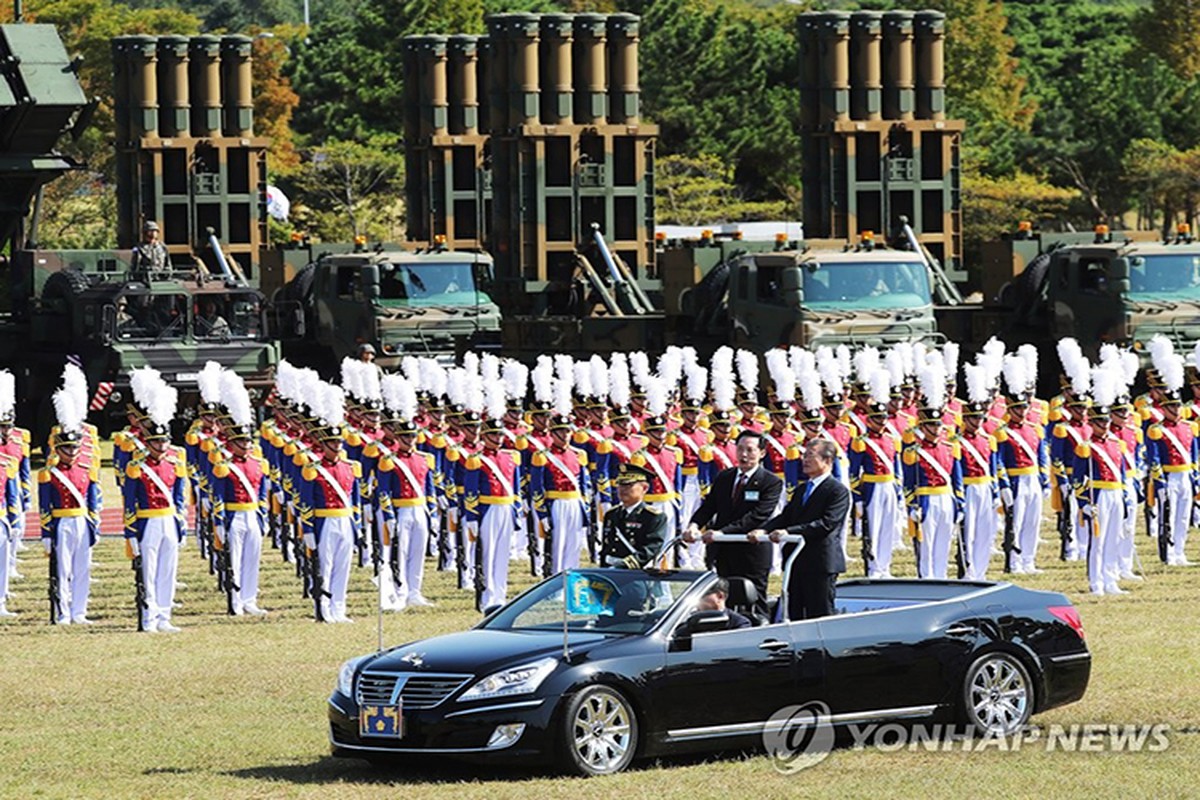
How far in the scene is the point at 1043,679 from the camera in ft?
42.5

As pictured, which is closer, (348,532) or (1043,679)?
(1043,679)

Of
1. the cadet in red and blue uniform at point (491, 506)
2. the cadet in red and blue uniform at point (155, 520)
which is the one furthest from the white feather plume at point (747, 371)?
the cadet in red and blue uniform at point (155, 520)

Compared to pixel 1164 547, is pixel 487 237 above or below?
above

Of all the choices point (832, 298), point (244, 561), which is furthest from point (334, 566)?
point (832, 298)

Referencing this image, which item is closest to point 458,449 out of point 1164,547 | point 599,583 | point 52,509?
point 52,509

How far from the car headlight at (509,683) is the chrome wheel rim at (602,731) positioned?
0.77 ft

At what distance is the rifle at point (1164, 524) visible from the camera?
71.5 feet

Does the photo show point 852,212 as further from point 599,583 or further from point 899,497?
point 599,583

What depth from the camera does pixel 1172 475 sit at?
22047 mm

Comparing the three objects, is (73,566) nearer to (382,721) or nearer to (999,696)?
(382,721)

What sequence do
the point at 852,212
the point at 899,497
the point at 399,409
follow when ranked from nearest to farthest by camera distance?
1. the point at 399,409
2. the point at 899,497
3. the point at 852,212

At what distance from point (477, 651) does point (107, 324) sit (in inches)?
857

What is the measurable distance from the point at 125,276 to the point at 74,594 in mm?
15691

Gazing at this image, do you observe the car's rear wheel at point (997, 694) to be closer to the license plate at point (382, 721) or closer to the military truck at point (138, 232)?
the license plate at point (382, 721)
